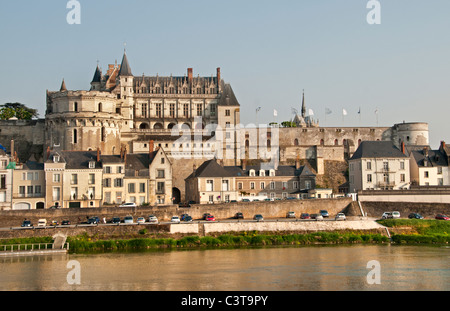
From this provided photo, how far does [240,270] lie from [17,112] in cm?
6111

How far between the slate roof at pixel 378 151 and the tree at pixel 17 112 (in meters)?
45.4

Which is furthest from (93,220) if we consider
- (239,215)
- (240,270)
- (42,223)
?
(240,270)

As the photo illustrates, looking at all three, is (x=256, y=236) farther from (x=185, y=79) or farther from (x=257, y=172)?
(x=185, y=79)

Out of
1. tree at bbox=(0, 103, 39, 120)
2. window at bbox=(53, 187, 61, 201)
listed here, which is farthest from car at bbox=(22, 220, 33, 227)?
tree at bbox=(0, 103, 39, 120)

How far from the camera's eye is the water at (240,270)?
27.9m

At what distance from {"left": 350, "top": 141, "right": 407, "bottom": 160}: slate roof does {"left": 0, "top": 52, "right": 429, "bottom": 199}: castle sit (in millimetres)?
12351

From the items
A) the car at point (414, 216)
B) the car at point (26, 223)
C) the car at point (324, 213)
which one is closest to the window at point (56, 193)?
the car at point (26, 223)

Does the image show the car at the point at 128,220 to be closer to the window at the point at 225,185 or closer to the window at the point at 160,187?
the window at the point at 160,187

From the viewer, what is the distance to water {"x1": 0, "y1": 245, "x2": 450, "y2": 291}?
2791cm

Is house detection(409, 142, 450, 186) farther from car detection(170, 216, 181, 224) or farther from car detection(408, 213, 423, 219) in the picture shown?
car detection(170, 216, 181, 224)

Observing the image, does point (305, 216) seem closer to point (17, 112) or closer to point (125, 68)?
point (125, 68)

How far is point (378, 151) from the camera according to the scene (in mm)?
58375

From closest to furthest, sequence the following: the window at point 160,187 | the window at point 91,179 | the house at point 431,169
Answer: the window at point 91,179
the window at point 160,187
the house at point 431,169
